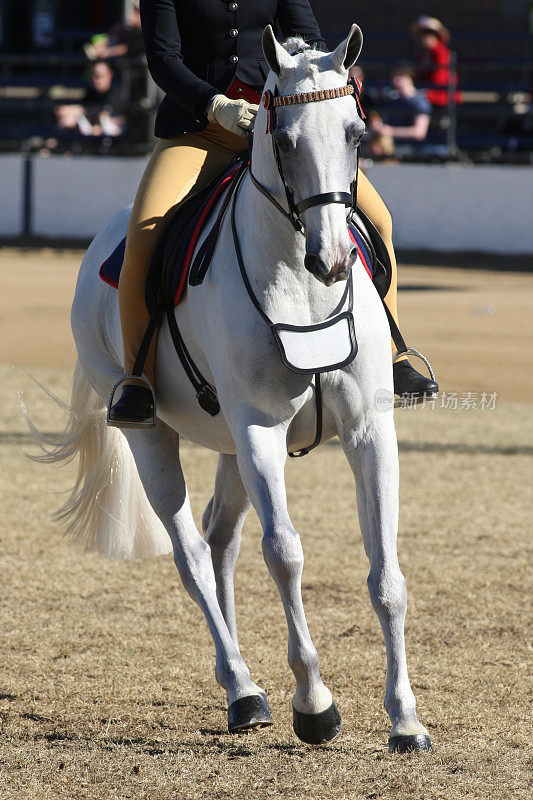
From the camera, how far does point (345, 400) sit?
3.42 metres

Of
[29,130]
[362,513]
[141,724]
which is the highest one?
[362,513]

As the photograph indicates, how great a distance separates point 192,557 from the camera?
13.0 feet

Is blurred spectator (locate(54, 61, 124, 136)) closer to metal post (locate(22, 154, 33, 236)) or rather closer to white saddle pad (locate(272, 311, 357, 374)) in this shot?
metal post (locate(22, 154, 33, 236))

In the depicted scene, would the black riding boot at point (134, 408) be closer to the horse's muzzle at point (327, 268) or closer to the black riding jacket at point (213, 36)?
the black riding jacket at point (213, 36)

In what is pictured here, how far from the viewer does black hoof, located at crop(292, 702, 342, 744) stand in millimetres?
3402

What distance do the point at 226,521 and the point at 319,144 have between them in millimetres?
1816

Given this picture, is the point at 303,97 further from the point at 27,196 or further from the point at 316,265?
the point at 27,196

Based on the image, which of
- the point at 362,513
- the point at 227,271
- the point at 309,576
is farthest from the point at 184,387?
the point at 309,576

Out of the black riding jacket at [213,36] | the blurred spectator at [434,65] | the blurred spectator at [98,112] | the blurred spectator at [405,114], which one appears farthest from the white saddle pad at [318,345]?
the blurred spectator at [98,112]

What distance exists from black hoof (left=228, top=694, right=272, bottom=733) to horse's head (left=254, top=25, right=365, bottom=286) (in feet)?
4.74

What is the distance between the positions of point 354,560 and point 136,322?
2152mm

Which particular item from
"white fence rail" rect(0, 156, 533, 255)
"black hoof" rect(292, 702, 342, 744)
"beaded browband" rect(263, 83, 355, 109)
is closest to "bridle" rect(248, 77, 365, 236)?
"beaded browband" rect(263, 83, 355, 109)

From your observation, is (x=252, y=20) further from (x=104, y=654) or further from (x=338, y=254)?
(x=104, y=654)

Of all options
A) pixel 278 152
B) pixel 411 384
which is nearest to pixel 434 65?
pixel 411 384
